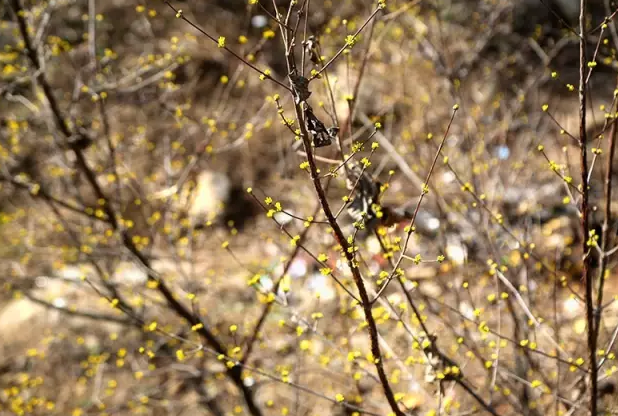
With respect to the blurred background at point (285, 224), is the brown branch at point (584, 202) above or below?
below

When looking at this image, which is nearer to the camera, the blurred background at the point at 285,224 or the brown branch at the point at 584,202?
the brown branch at the point at 584,202

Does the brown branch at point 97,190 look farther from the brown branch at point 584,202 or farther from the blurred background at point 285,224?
the brown branch at point 584,202

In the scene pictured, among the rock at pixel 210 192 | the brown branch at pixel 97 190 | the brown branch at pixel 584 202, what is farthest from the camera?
the rock at pixel 210 192

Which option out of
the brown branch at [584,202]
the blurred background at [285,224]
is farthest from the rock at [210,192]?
the brown branch at [584,202]

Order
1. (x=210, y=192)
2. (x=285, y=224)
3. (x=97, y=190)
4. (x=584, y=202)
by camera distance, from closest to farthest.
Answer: (x=584, y=202) < (x=97, y=190) < (x=285, y=224) < (x=210, y=192)

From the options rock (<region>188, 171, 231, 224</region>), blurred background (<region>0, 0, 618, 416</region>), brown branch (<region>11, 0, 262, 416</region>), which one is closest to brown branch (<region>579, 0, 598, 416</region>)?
blurred background (<region>0, 0, 618, 416</region>)

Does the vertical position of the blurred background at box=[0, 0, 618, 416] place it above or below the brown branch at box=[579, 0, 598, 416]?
above

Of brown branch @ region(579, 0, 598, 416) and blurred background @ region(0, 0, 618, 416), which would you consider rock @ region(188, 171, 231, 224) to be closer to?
blurred background @ region(0, 0, 618, 416)

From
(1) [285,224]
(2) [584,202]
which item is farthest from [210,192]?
(2) [584,202]

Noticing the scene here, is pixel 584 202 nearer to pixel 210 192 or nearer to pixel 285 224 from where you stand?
pixel 285 224

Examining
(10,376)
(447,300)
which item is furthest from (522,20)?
(10,376)

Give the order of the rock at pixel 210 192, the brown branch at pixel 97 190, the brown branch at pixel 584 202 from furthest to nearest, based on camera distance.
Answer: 1. the rock at pixel 210 192
2. the brown branch at pixel 97 190
3. the brown branch at pixel 584 202

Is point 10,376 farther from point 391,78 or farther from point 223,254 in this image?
point 391,78

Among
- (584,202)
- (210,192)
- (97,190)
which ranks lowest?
(584,202)
